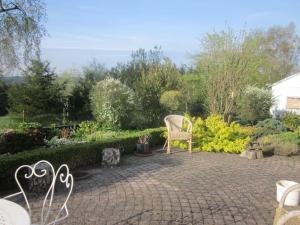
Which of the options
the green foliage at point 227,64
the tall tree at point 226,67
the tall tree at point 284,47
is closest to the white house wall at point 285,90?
the green foliage at point 227,64

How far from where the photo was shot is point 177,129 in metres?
9.62

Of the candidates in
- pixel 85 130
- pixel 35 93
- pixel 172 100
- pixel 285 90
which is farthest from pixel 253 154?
pixel 285 90

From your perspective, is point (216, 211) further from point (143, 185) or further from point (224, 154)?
point (224, 154)

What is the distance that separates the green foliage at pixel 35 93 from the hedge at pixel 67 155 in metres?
7.65

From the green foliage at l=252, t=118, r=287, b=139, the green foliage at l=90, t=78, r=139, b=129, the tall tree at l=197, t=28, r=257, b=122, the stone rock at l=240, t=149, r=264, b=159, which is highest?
the tall tree at l=197, t=28, r=257, b=122

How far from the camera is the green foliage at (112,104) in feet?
38.5

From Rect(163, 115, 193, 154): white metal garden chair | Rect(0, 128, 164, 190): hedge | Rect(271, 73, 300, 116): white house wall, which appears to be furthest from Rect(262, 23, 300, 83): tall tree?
Rect(0, 128, 164, 190): hedge

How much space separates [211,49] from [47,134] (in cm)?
800

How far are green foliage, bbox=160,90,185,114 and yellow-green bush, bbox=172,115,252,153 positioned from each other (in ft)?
9.19

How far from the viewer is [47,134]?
984cm

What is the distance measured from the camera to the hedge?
220 inches

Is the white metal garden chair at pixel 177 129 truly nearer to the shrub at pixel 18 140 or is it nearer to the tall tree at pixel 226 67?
the shrub at pixel 18 140

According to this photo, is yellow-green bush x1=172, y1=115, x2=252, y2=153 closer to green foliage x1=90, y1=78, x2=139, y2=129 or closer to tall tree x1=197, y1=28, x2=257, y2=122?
green foliage x1=90, y1=78, x2=139, y2=129

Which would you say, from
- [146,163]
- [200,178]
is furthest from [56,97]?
[200,178]
